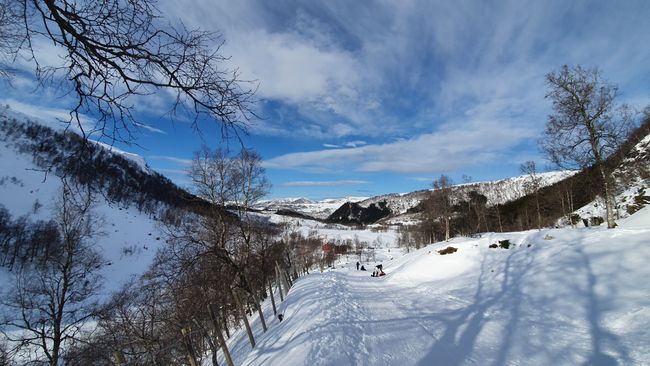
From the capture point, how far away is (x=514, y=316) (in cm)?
863

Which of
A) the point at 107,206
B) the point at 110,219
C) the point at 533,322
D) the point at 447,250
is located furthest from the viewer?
the point at 110,219

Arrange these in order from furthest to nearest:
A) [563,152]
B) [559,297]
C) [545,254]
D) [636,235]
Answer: [563,152]
[545,254]
[636,235]
[559,297]

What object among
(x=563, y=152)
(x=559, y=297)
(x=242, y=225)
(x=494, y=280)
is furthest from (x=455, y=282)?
(x=242, y=225)

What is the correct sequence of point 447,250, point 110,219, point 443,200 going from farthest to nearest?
point 110,219 < point 443,200 < point 447,250

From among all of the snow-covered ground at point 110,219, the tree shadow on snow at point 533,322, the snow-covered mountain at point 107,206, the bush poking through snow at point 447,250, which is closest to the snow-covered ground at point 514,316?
the tree shadow on snow at point 533,322

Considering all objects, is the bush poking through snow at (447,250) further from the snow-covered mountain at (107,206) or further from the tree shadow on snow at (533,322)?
the snow-covered mountain at (107,206)

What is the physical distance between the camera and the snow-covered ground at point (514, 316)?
6.55 metres

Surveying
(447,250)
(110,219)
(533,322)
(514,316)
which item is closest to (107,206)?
(110,219)

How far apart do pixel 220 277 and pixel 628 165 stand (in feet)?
84.3

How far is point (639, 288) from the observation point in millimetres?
7785

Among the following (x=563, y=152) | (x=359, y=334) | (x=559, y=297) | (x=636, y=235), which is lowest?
(x=359, y=334)

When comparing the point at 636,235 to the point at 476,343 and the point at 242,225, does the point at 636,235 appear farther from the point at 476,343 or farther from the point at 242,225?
the point at 242,225

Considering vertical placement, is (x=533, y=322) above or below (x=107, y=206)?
below

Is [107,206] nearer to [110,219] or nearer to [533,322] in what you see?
[110,219]
